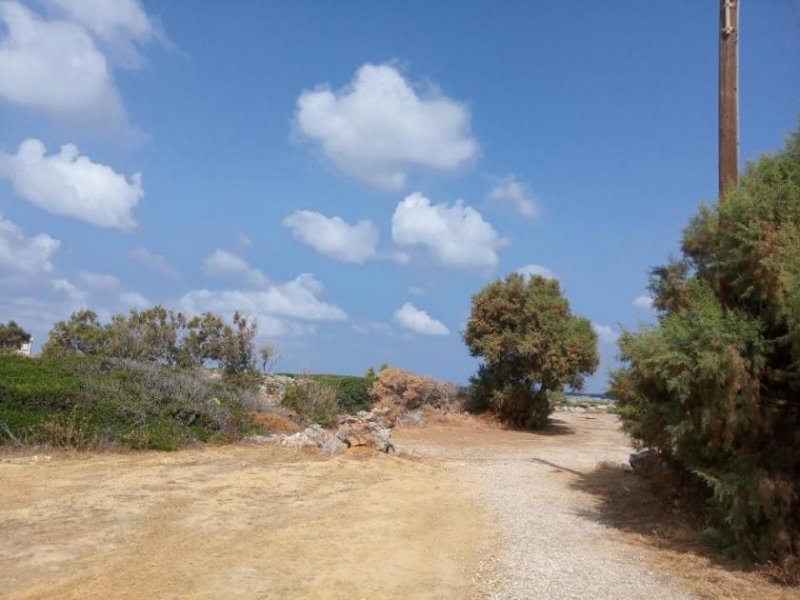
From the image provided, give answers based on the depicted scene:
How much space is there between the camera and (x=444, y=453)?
15945 mm

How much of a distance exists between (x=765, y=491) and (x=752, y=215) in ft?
9.48

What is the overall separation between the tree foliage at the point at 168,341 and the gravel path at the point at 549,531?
8.46 meters

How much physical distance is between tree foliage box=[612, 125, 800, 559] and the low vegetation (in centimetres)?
1019

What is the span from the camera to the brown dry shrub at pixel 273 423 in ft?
53.8

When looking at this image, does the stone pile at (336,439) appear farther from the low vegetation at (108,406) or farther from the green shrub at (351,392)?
the green shrub at (351,392)

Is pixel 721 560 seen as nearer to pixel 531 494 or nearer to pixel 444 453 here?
pixel 531 494

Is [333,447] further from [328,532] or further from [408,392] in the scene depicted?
[408,392]

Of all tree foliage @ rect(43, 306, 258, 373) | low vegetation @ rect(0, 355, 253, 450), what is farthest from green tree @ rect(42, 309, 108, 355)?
low vegetation @ rect(0, 355, 253, 450)

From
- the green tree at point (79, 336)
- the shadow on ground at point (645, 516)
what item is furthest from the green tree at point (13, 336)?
the shadow on ground at point (645, 516)

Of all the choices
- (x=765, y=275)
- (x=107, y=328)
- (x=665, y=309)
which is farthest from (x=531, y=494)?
(x=107, y=328)

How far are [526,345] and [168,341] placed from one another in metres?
12.4

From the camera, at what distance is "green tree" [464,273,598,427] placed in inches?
859

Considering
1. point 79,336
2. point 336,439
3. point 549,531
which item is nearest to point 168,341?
point 79,336

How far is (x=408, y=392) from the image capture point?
23.6 meters
